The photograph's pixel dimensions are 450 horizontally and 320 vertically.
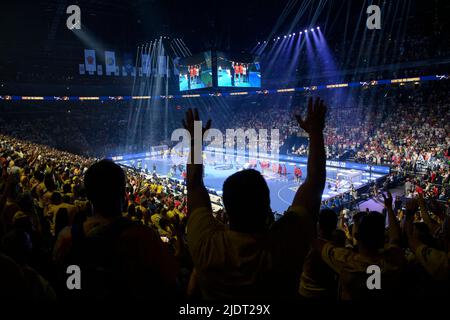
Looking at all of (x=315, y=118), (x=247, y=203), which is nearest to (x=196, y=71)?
(x=315, y=118)

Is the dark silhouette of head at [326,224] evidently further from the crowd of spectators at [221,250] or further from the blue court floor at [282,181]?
the blue court floor at [282,181]

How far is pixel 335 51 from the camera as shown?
3516 cm

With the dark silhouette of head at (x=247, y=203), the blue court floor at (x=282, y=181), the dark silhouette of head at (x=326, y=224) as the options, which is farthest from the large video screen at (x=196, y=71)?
the dark silhouette of head at (x=247, y=203)

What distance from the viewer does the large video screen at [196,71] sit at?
2767 centimetres

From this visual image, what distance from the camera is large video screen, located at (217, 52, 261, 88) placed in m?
27.4

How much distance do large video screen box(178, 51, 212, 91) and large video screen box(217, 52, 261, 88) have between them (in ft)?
2.90

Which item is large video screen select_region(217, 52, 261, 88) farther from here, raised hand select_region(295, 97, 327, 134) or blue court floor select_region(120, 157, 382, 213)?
raised hand select_region(295, 97, 327, 134)

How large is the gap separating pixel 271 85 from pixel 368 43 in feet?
39.6

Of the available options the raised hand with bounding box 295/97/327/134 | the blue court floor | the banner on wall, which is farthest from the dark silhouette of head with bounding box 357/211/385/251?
the banner on wall

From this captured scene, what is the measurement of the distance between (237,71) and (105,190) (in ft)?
91.4

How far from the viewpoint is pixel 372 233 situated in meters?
2.26

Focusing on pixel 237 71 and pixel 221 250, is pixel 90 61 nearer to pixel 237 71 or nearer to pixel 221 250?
pixel 237 71

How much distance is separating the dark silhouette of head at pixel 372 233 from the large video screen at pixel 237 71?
85.6 feet
